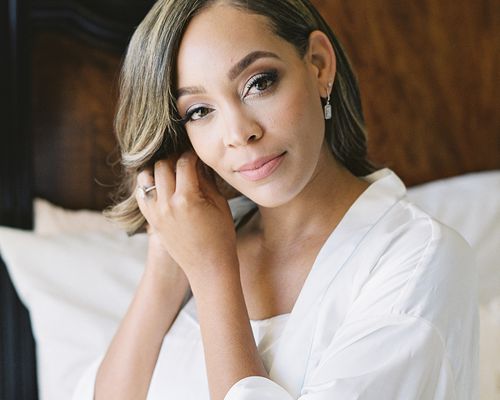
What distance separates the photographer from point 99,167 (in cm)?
208

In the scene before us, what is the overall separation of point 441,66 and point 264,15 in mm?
1049

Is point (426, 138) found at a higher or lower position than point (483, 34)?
lower

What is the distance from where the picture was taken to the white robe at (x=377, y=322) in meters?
1.07

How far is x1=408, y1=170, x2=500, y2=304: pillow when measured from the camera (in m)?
1.90

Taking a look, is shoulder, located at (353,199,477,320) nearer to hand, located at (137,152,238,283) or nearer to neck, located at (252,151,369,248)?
neck, located at (252,151,369,248)

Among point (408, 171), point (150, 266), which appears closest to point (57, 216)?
point (150, 266)

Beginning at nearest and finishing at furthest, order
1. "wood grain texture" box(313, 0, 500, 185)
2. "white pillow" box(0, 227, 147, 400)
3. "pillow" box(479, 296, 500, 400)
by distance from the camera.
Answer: "pillow" box(479, 296, 500, 400)
"white pillow" box(0, 227, 147, 400)
"wood grain texture" box(313, 0, 500, 185)

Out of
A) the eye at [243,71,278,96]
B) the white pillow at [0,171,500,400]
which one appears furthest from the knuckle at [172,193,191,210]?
the white pillow at [0,171,500,400]

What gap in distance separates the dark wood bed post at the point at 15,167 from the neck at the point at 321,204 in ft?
2.69

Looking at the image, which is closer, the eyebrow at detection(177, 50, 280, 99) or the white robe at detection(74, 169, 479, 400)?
the white robe at detection(74, 169, 479, 400)

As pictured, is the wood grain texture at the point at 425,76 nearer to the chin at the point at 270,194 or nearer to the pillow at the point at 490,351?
the pillow at the point at 490,351

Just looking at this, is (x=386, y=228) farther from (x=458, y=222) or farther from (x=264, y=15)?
(x=458, y=222)

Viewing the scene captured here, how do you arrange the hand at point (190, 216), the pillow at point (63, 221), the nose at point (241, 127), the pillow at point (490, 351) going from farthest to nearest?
1. the pillow at point (63, 221)
2. the pillow at point (490, 351)
3. the hand at point (190, 216)
4. the nose at point (241, 127)

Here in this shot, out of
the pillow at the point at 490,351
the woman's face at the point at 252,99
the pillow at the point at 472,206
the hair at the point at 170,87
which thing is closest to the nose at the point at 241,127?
the woman's face at the point at 252,99
